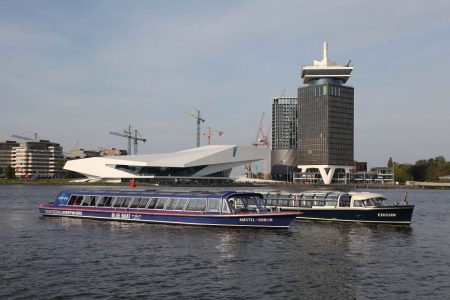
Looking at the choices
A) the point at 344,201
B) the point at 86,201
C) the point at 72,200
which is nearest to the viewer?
the point at 344,201

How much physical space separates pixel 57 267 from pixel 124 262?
3.66 metres

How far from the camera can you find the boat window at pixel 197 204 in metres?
45.9

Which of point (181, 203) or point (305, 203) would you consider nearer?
point (181, 203)

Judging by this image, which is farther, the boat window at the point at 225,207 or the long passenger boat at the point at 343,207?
the long passenger boat at the point at 343,207

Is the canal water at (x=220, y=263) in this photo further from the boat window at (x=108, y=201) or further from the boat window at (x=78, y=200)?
the boat window at (x=78, y=200)

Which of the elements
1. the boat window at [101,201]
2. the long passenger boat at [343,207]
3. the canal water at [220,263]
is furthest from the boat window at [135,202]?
the long passenger boat at [343,207]

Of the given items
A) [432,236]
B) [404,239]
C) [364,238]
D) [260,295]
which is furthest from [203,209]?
[260,295]

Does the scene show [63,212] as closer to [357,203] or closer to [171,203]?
[171,203]

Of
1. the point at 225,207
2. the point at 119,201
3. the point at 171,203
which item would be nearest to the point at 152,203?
the point at 171,203

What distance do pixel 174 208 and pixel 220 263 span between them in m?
18.4

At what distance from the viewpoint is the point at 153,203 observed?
163 feet

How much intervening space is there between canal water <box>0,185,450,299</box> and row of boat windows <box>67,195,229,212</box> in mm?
2156

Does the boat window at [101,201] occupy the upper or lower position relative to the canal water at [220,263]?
upper

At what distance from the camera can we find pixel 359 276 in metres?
26.8
